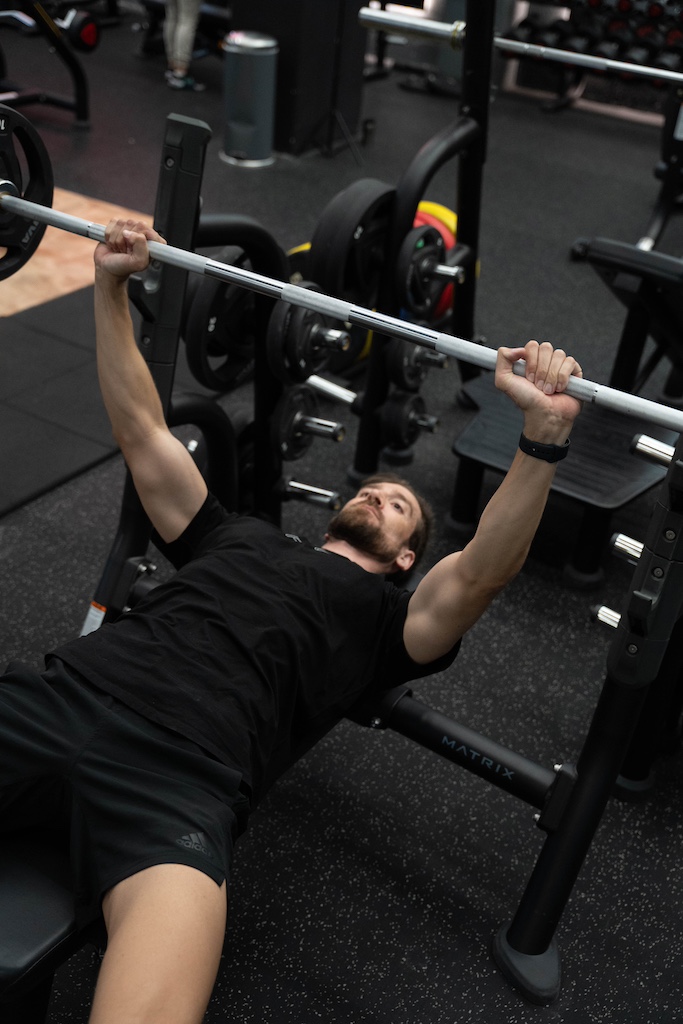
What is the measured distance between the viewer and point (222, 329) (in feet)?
7.52

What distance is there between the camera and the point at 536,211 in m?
5.18

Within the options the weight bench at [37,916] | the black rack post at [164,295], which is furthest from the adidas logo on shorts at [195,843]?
the black rack post at [164,295]

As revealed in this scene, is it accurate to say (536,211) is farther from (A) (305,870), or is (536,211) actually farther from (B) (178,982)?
(B) (178,982)

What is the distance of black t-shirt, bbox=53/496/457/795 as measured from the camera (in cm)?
150

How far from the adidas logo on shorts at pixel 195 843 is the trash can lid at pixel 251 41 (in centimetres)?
465

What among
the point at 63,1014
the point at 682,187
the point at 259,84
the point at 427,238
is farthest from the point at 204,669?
the point at 259,84

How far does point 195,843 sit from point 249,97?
466 centimetres

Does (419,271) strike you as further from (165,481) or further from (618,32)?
(618,32)

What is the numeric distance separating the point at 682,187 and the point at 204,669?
3.95 meters

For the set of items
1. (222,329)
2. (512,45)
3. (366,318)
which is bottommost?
(222,329)

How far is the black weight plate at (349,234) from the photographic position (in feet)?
8.43

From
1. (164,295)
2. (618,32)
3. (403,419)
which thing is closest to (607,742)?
(164,295)

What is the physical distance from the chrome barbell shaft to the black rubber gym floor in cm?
98

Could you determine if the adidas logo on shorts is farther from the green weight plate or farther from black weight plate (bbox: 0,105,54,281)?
the green weight plate
